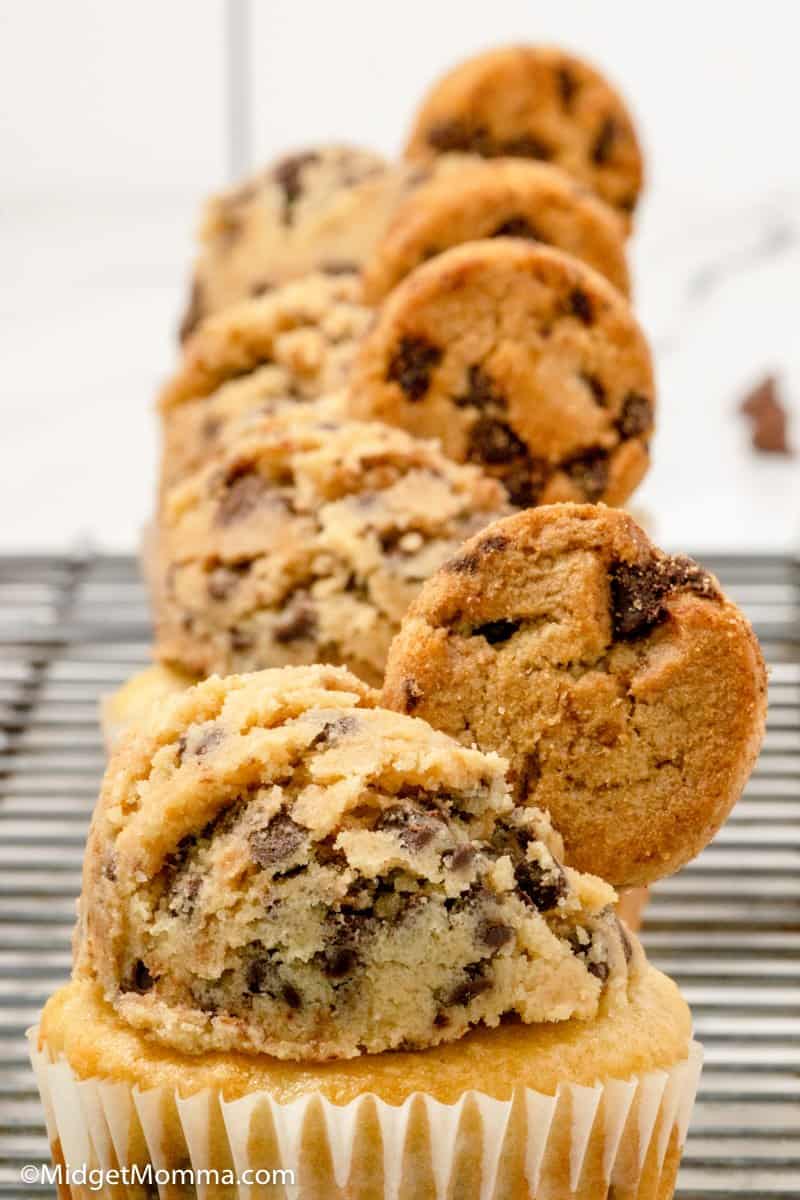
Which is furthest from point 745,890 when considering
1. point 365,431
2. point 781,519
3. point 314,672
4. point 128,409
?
point 128,409

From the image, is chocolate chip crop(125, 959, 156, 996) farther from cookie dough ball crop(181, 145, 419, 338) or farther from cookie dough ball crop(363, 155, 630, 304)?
cookie dough ball crop(181, 145, 419, 338)

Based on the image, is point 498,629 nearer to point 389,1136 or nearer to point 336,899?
point 336,899

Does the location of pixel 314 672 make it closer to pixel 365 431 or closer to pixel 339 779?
pixel 339 779

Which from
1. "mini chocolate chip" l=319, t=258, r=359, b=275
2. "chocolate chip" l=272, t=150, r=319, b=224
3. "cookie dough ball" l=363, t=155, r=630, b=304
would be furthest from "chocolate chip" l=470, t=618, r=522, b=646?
"chocolate chip" l=272, t=150, r=319, b=224

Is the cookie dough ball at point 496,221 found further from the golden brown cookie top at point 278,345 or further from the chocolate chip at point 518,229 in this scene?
the golden brown cookie top at point 278,345

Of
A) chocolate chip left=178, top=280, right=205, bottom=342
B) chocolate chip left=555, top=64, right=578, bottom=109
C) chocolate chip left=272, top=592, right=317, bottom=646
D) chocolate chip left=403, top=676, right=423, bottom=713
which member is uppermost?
chocolate chip left=555, top=64, right=578, bottom=109

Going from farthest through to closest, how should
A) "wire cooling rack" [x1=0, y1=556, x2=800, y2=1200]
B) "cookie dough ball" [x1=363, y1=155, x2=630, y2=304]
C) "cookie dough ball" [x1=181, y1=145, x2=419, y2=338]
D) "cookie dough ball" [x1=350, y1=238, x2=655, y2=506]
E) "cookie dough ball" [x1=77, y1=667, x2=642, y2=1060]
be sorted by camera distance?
"cookie dough ball" [x1=181, y1=145, x2=419, y2=338], "cookie dough ball" [x1=363, y1=155, x2=630, y2=304], "cookie dough ball" [x1=350, y1=238, x2=655, y2=506], "wire cooling rack" [x1=0, y1=556, x2=800, y2=1200], "cookie dough ball" [x1=77, y1=667, x2=642, y2=1060]

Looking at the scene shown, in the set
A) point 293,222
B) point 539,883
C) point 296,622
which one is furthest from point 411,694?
point 293,222
